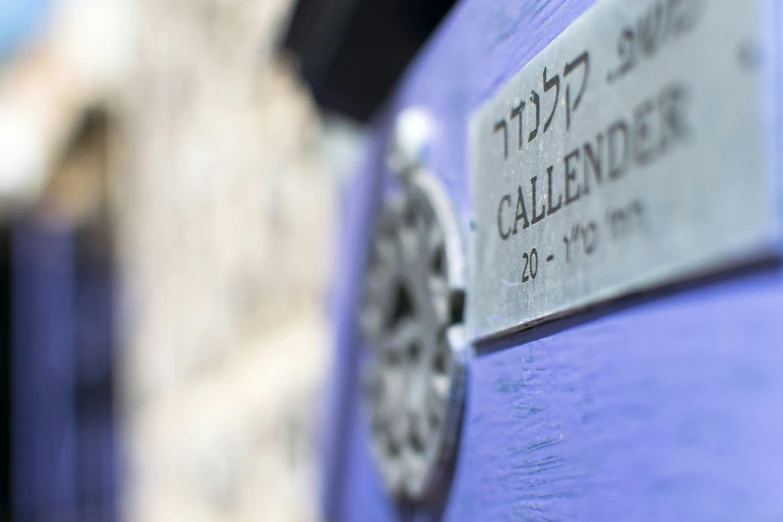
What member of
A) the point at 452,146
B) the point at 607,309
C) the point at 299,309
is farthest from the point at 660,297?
the point at 299,309

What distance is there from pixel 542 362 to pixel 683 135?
15cm

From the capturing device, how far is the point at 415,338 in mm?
599

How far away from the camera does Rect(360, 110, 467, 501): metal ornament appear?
1.63 feet

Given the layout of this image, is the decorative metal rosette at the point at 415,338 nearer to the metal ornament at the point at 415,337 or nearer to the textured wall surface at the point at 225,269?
the metal ornament at the point at 415,337

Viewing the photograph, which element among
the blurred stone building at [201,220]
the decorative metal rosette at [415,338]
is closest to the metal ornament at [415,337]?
the decorative metal rosette at [415,338]

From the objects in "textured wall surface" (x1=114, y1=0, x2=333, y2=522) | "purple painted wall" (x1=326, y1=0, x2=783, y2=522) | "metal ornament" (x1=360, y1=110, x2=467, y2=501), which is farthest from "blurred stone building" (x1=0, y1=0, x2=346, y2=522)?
"purple painted wall" (x1=326, y1=0, x2=783, y2=522)

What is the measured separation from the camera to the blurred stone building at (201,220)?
1.20m

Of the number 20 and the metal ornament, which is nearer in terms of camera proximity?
the number 20

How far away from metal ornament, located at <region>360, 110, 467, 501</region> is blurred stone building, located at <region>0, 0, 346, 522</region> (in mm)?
308

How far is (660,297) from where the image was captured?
0.93 feet

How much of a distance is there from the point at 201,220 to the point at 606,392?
62.6 inches

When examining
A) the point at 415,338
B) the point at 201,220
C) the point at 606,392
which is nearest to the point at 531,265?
the point at 606,392

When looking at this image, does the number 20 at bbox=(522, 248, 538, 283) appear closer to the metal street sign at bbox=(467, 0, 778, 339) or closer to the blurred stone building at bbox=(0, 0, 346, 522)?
the metal street sign at bbox=(467, 0, 778, 339)

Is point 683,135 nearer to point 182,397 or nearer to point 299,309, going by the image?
point 299,309
